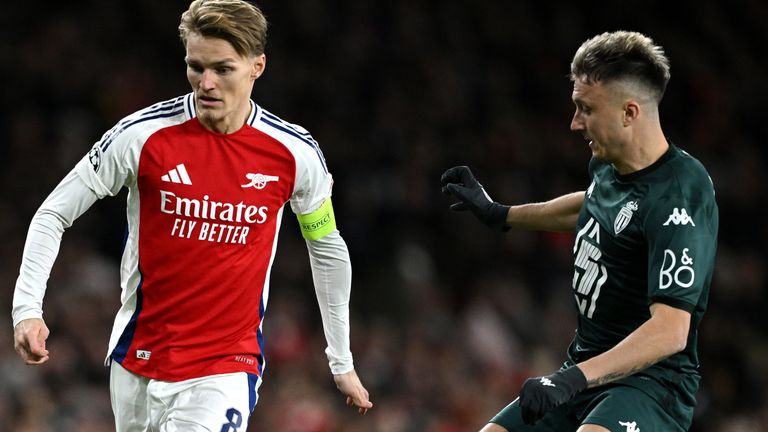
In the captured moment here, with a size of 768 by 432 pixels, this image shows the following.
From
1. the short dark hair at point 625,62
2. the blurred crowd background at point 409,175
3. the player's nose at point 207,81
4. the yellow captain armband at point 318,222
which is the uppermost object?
the short dark hair at point 625,62

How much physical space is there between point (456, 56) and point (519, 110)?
107 cm

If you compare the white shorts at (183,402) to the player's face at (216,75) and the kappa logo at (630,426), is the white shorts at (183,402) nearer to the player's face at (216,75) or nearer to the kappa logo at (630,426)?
the player's face at (216,75)

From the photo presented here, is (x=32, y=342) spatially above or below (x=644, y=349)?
below

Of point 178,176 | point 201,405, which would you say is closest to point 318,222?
point 178,176

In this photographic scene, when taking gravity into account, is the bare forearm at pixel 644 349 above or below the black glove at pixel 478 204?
below

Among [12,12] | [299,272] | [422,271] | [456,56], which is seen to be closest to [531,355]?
[422,271]

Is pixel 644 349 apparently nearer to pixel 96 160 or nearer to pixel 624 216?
pixel 624 216

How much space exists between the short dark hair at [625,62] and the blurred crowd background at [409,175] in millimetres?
5241

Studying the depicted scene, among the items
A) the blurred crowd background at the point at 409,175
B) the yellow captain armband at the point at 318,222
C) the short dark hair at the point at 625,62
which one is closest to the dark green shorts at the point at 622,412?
the short dark hair at the point at 625,62

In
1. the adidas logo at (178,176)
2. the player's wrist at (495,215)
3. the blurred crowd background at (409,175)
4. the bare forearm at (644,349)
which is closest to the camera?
the bare forearm at (644,349)

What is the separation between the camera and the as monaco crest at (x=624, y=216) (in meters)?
4.30

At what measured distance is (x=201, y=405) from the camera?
4.46 metres

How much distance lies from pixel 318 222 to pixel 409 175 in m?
6.92

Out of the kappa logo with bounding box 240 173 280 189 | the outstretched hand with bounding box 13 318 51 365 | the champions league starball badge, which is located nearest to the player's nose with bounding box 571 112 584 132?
the kappa logo with bounding box 240 173 280 189
